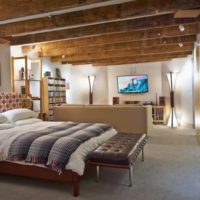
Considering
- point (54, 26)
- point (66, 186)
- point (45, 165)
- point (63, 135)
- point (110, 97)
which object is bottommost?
point (66, 186)

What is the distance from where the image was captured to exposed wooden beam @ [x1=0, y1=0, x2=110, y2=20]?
2.77m

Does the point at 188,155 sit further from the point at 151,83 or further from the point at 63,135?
the point at 151,83

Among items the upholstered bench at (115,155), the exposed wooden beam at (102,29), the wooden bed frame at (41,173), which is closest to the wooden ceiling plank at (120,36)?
the exposed wooden beam at (102,29)

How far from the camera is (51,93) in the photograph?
6.96m

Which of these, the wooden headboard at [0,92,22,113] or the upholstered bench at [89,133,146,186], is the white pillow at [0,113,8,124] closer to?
the wooden headboard at [0,92,22,113]

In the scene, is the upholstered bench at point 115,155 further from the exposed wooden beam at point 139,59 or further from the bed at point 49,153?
the exposed wooden beam at point 139,59

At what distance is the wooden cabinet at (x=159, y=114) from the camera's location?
7897 millimetres

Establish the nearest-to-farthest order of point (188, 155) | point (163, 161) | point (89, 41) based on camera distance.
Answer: point (163, 161) → point (188, 155) → point (89, 41)

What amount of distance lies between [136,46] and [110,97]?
135 inches

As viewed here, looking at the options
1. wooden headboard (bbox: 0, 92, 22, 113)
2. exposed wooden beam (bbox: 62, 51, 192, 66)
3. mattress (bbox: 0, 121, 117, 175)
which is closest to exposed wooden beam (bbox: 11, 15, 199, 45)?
wooden headboard (bbox: 0, 92, 22, 113)

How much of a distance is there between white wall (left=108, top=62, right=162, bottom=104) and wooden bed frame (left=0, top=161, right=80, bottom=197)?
20.5 feet

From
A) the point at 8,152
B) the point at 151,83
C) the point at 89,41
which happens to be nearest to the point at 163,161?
the point at 8,152

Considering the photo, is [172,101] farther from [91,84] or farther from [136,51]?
[91,84]

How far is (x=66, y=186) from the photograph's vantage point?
280 centimetres
